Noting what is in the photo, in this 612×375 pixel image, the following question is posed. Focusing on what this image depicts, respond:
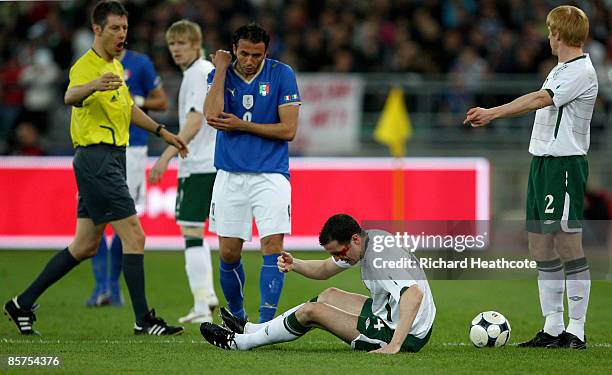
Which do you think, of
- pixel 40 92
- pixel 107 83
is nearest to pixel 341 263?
pixel 107 83

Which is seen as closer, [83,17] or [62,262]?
[62,262]

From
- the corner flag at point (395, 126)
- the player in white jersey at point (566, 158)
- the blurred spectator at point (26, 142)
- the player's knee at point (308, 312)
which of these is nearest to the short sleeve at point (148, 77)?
the player's knee at point (308, 312)

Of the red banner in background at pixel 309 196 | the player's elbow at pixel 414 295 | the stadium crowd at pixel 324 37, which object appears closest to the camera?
the player's elbow at pixel 414 295

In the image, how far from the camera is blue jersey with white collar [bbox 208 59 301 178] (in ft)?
28.1

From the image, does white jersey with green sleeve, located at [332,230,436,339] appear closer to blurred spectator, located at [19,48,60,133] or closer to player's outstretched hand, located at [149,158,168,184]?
player's outstretched hand, located at [149,158,168,184]

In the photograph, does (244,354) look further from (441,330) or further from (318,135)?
(318,135)

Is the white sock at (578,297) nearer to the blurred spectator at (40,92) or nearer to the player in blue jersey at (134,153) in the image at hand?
the player in blue jersey at (134,153)

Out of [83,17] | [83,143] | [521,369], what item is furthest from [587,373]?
[83,17]

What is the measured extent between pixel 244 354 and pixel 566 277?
7.77 feet

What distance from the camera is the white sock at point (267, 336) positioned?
25.8 ft

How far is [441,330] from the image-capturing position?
948 cm

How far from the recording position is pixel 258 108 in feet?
28.1
